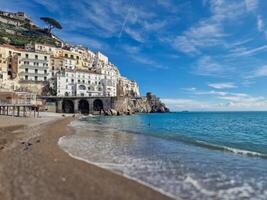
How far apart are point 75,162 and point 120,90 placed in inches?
5105

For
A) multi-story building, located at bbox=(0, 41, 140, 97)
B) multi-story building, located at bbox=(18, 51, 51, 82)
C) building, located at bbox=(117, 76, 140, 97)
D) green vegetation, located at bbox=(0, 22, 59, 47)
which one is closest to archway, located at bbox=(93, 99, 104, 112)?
multi-story building, located at bbox=(0, 41, 140, 97)

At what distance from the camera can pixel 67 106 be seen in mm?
110562

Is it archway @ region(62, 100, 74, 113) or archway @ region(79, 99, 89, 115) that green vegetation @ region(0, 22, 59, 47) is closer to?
archway @ region(62, 100, 74, 113)

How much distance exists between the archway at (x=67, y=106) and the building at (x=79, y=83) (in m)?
4.25

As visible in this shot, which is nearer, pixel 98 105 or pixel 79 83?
pixel 98 105

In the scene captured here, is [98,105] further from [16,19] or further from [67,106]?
[16,19]

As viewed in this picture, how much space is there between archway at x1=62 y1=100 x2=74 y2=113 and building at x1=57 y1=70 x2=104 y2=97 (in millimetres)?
4255

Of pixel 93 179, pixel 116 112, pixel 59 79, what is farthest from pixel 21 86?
pixel 93 179

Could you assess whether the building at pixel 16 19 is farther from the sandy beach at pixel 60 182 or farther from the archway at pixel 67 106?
the sandy beach at pixel 60 182

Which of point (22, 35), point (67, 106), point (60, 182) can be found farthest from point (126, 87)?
point (60, 182)

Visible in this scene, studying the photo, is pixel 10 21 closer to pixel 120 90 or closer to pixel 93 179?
pixel 120 90

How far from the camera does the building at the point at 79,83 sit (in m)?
109

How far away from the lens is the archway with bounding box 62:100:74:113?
108 metres

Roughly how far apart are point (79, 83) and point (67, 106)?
1170 cm
